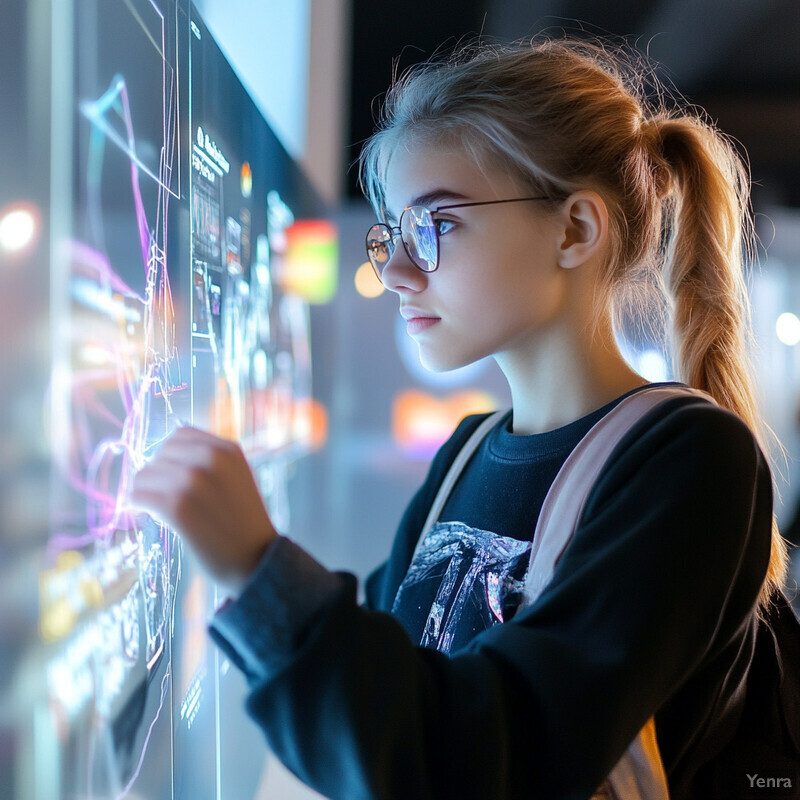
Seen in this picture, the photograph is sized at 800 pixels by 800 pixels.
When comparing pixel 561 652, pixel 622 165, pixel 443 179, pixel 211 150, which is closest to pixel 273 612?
pixel 561 652

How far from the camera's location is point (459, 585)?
36.4 inches

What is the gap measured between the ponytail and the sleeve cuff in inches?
26.4

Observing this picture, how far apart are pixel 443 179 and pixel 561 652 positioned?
22.2 inches

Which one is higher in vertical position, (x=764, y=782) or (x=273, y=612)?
(x=273, y=612)

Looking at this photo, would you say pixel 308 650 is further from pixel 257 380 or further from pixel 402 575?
pixel 257 380

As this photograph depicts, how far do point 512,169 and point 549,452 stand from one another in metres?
0.35

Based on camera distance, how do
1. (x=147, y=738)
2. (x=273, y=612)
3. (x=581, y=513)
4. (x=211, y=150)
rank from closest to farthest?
1. (x=273, y=612)
2. (x=581, y=513)
3. (x=147, y=738)
4. (x=211, y=150)

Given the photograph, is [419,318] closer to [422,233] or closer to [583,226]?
[422,233]

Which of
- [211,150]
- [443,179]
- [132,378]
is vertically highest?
[211,150]

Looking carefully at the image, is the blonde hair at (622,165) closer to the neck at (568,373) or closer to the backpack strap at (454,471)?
the neck at (568,373)

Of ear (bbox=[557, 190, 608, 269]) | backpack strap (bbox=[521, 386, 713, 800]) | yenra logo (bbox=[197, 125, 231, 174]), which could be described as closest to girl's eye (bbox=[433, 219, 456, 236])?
ear (bbox=[557, 190, 608, 269])

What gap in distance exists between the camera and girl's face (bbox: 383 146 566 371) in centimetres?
91

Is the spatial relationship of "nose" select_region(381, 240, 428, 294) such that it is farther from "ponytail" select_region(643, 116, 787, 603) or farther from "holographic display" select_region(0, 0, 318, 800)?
"ponytail" select_region(643, 116, 787, 603)

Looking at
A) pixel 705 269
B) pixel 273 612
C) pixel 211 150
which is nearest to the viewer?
pixel 273 612
